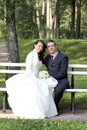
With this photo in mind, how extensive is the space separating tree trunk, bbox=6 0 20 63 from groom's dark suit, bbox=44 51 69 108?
108cm

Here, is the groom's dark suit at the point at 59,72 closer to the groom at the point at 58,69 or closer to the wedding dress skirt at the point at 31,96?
the groom at the point at 58,69

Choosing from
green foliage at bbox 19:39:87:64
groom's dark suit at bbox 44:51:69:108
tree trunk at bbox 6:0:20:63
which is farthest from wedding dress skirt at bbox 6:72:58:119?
green foliage at bbox 19:39:87:64

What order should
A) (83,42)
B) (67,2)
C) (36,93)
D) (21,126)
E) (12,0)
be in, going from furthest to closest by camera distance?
(67,2) → (83,42) → (12,0) → (36,93) → (21,126)

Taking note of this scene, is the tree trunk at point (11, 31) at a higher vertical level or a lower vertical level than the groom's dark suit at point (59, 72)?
higher

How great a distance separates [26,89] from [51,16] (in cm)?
3521

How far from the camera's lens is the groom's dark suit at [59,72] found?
31.1ft

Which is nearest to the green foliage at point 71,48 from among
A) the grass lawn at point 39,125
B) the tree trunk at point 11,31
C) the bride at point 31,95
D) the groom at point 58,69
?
the tree trunk at point 11,31

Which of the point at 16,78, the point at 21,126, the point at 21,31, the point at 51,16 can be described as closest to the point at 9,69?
the point at 16,78

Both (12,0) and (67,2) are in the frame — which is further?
(67,2)

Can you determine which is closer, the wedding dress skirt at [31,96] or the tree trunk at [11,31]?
the wedding dress skirt at [31,96]

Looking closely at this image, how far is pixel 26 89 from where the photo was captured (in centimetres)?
912

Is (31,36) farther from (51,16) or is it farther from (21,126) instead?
(21,126)

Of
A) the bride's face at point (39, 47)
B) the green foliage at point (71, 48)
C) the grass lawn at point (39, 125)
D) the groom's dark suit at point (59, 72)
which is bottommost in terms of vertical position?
the green foliage at point (71, 48)

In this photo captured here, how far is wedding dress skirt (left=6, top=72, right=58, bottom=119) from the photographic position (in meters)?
9.02
